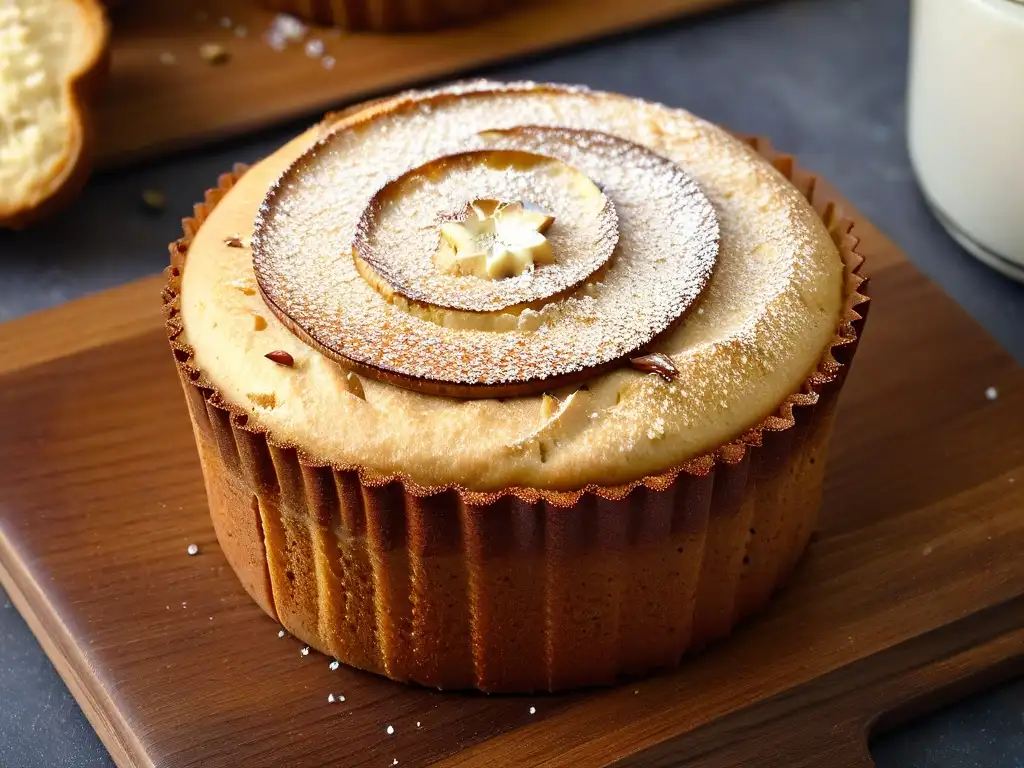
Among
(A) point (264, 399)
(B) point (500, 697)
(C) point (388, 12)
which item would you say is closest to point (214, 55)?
(C) point (388, 12)

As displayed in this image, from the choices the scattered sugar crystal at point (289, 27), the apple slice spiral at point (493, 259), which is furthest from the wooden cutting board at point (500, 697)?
the scattered sugar crystal at point (289, 27)

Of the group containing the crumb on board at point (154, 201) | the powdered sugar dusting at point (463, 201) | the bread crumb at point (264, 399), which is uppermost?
the powdered sugar dusting at point (463, 201)

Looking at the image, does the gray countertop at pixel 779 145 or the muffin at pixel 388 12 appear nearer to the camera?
the gray countertop at pixel 779 145

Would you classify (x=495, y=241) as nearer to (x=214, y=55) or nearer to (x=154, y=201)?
(x=154, y=201)

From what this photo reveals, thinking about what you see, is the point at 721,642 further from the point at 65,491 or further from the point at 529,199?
the point at 65,491

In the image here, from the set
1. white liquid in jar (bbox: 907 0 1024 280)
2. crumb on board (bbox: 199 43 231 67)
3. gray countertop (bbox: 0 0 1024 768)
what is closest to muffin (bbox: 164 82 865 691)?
gray countertop (bbox: 0 0 1024 768)

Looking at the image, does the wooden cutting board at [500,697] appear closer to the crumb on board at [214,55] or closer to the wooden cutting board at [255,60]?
the wooden cutting board at [255,60]
